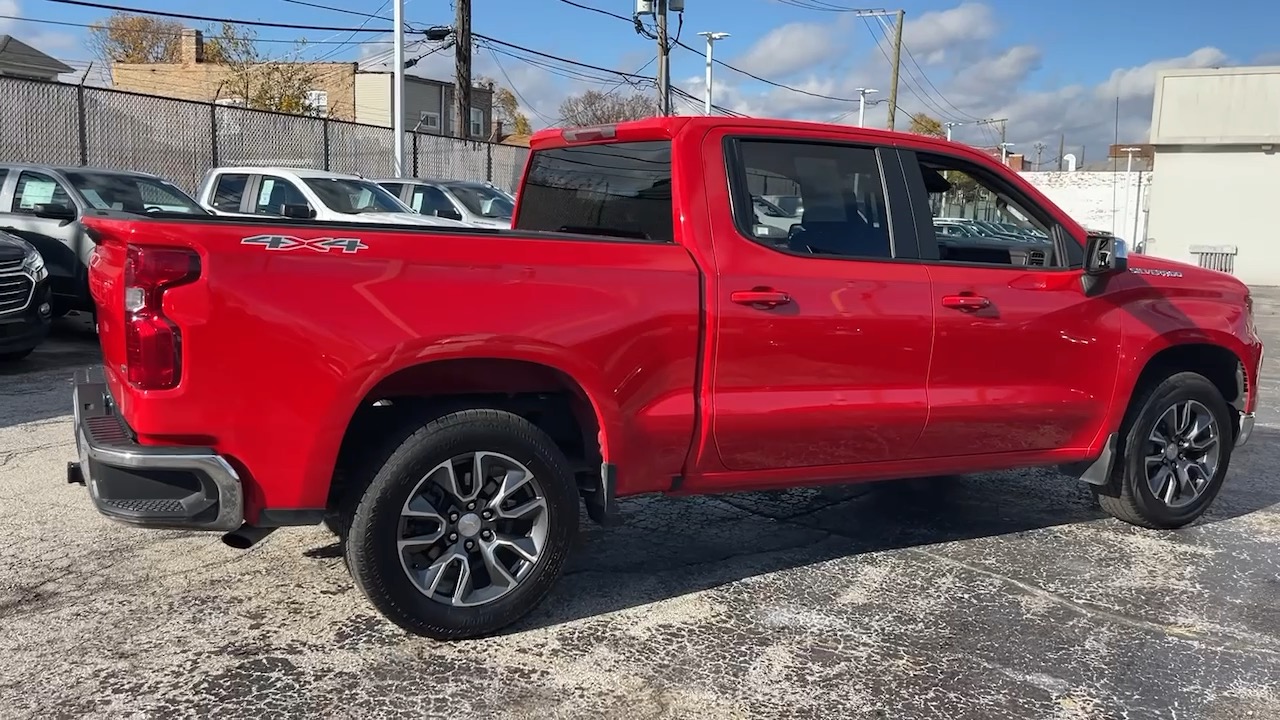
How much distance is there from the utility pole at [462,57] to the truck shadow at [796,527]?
20.1 m

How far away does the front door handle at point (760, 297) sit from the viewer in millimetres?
3972

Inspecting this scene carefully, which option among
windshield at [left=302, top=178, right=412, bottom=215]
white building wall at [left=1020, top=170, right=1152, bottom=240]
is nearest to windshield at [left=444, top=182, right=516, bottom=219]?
windshield at [left=302, top=178, right=412, bottom=215]

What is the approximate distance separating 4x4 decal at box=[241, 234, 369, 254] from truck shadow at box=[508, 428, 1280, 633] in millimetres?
1507

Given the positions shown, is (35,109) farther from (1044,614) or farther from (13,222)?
(1044,614)

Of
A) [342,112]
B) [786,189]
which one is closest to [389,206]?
[786,189]

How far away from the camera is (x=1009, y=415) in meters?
4.69

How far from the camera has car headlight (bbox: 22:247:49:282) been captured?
8.67 metres

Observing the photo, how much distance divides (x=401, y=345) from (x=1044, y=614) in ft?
9.09

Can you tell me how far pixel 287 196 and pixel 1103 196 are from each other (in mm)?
43826

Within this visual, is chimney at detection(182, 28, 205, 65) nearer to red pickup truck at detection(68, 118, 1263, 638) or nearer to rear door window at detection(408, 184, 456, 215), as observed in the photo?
rear door window at detection(408, 184, 456, 215)

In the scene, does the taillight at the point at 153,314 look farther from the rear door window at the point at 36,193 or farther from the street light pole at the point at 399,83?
the street light pole at the point at 399,83

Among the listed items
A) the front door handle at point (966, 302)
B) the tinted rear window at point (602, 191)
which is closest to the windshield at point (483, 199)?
the tinted rear window at point (602, 191)

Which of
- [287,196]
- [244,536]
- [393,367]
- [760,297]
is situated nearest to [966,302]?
[760,297]

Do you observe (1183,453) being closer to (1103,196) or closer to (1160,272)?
(1160,272)
